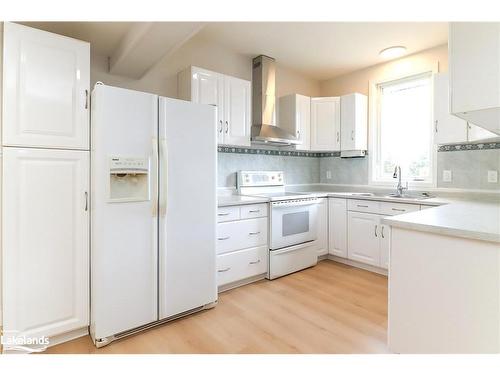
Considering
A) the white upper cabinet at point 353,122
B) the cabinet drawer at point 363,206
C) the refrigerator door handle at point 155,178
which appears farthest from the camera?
the white upper cabinet at point 353,122

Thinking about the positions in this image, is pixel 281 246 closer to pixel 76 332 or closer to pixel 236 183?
pixel 236 183

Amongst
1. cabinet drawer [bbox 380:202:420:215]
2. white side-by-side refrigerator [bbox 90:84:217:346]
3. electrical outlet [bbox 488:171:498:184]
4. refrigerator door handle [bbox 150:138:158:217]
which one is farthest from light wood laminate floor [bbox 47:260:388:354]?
electrical outlet [bbox 488:171:498:184]

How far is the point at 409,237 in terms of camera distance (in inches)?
53.7

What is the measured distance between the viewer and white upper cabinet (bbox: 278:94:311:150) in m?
3.69

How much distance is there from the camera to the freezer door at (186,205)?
6.64ft

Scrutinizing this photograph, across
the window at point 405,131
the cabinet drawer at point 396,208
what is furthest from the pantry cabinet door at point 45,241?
the window at point 405,131

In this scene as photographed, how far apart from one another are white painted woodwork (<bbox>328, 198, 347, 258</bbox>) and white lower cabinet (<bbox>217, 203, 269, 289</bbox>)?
3.41 feet

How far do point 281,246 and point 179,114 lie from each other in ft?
5.70

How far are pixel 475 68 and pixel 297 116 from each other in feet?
8.51

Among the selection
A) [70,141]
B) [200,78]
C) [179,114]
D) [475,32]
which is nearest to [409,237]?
[475,32]

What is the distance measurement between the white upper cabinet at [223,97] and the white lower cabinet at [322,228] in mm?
1220

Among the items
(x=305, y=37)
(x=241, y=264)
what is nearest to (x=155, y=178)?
(x=241, y=264)

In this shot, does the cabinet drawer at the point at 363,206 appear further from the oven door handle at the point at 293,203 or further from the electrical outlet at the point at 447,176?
the electrical outlet at the point at 447,176

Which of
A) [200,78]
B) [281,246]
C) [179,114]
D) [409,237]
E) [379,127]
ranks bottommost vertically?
[281,246]
